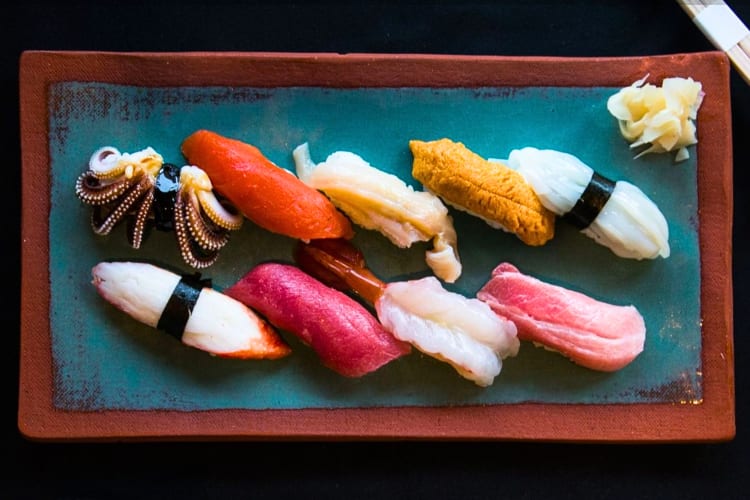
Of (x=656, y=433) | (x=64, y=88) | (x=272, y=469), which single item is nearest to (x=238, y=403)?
(x=272, y=469)

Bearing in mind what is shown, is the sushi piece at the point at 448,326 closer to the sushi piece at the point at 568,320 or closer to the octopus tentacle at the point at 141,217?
the sushi piece at the point at 568,320

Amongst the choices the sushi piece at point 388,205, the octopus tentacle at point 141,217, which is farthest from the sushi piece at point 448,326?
the octopus tentacle at point 141,217

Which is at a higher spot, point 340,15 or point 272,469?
point 340,15

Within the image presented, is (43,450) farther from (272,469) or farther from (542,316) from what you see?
(542,316)

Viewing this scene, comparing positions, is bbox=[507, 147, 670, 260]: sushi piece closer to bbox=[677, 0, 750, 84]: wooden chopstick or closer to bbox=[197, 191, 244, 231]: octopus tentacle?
bbox=[677, 0, 750, 84]: wooden chopstick

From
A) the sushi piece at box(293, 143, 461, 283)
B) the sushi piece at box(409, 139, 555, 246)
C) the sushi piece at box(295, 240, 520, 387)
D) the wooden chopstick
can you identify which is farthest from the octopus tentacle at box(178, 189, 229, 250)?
the wooden chopstick
